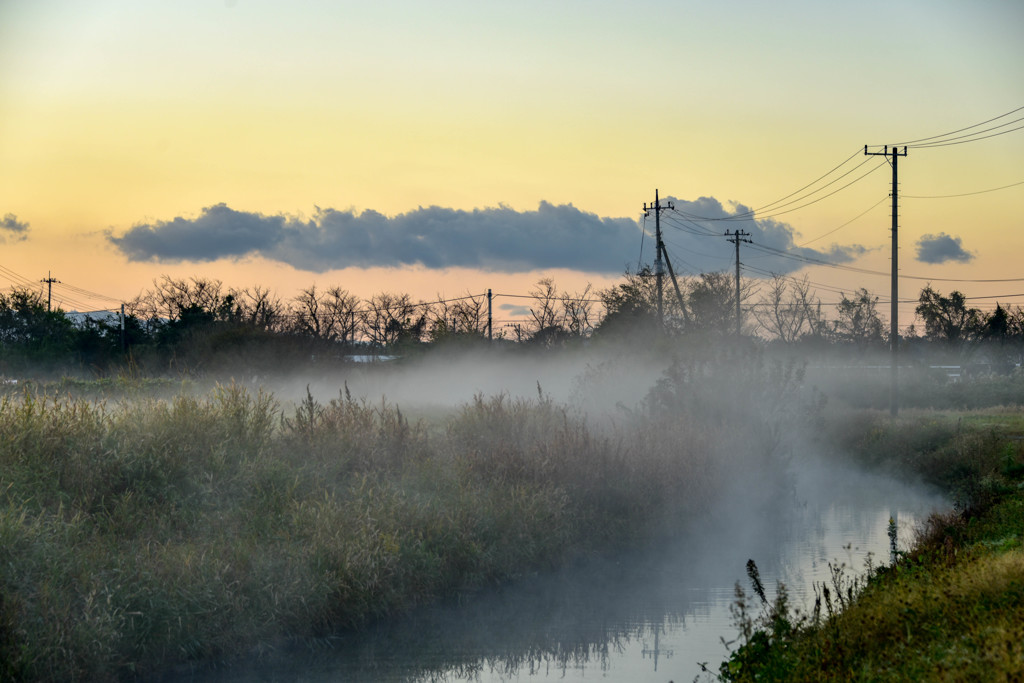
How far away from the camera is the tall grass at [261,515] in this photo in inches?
392

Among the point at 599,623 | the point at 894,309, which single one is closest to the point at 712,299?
the point at 894,309

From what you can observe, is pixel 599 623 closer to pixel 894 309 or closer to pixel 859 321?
pixel 894 309

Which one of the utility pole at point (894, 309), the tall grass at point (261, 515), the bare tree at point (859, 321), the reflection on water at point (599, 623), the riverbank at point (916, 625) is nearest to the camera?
the riverbank at point (916, 625)

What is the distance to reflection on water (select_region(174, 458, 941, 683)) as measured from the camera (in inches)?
419

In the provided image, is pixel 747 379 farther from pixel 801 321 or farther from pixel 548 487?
pixel 801 321

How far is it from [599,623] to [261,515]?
5.10 m

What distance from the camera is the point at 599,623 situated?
12.7 m

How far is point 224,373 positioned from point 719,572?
86.6 feet

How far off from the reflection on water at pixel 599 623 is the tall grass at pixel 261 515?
45 centimetres

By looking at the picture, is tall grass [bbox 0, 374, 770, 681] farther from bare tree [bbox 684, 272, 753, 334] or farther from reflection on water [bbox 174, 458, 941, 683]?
bare tree [bbox 684, 272, 753, 334]

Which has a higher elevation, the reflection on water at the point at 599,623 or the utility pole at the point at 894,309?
the utility pole at the point at 894,309

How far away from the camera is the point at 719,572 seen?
15445mm

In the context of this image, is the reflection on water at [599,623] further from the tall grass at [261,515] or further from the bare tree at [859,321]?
the bare tree at [859,321]

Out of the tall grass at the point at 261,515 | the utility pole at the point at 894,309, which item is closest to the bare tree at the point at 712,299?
the utility pole at the point at 894,309
